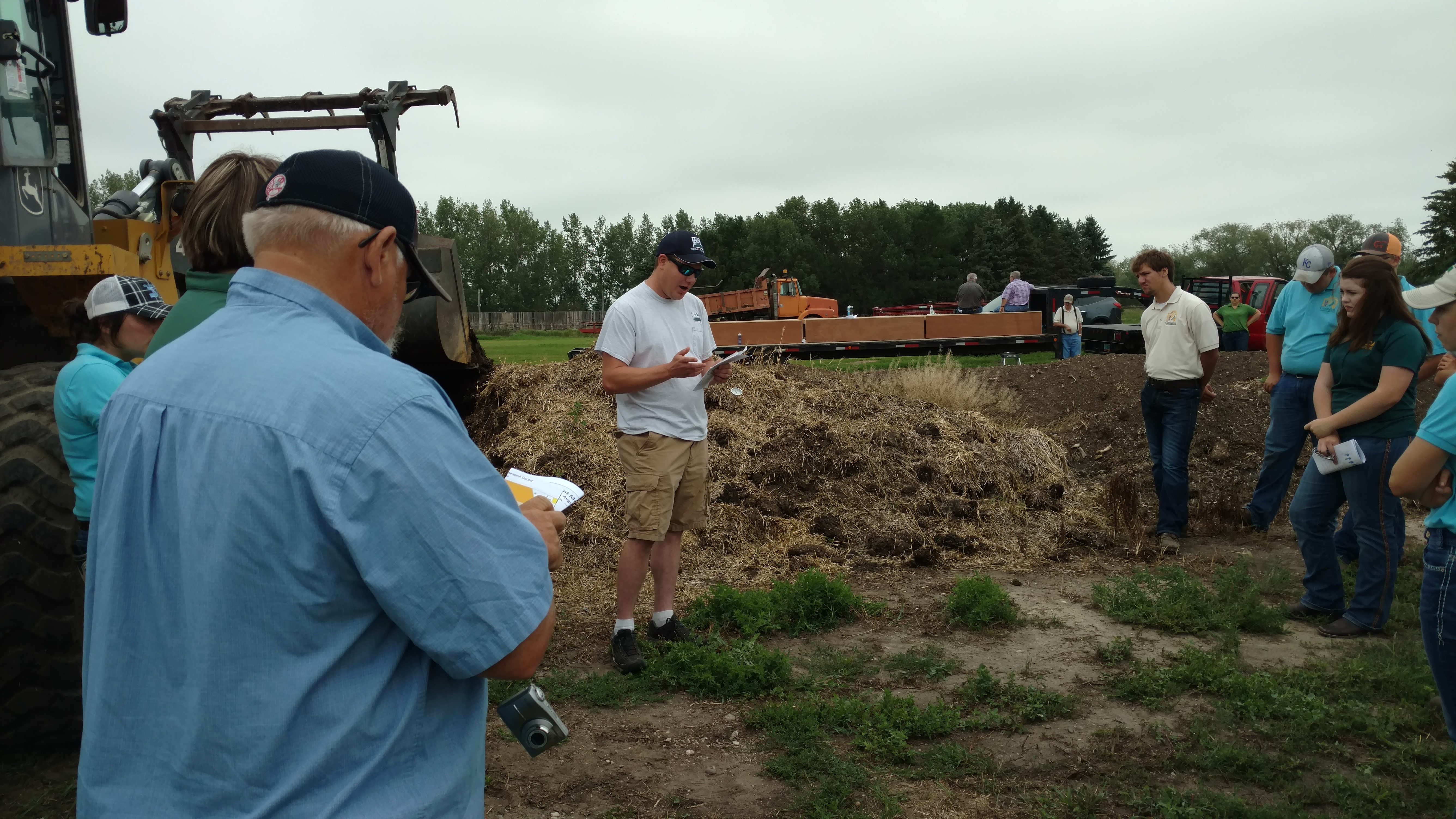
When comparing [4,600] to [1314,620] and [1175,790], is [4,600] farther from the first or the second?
[1314,620]

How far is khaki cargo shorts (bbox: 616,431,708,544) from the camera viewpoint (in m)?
5.00

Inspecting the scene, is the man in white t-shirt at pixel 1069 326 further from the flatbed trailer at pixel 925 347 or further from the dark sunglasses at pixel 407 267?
the dark sunglasses at pixel 407 267

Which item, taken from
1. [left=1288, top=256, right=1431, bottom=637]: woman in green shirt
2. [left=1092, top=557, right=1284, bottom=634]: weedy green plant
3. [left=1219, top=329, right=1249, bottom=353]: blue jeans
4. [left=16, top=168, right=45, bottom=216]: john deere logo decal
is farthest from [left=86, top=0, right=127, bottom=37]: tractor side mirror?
[left=1219, top=329, right=1249, bottom=353]: blue jeans

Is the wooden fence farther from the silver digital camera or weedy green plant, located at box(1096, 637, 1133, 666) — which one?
the silver digital camera

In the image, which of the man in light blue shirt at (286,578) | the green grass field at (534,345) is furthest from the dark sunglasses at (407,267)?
the green grass field at (534,345)

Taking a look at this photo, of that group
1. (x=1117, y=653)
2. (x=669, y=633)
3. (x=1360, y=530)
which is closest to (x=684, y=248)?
(x=669, y=633)

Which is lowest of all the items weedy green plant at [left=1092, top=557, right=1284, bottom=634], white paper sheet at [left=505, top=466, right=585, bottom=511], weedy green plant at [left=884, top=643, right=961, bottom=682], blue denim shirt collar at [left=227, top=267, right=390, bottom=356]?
weedy green plant at [left=1092, top=557, right=1284, bottom=634]

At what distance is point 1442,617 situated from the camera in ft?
9.70

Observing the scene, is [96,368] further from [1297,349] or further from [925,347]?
[925,347]

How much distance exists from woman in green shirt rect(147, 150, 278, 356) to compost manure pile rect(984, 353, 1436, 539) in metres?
6.87

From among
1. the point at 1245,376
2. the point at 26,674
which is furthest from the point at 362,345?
the point at 1245,376

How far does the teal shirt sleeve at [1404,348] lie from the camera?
516 cm

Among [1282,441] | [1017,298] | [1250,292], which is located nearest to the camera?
[1282,441]

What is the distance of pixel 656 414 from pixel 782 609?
1.45m
